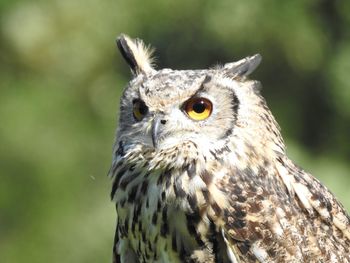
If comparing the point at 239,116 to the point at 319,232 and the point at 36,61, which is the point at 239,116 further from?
the point at 36,61

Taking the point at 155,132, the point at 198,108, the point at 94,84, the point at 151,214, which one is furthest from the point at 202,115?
the point at 94,84

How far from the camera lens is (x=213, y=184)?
530 centimetres

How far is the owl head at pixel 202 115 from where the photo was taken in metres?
5.35

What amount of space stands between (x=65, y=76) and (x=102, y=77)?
20.6 inches

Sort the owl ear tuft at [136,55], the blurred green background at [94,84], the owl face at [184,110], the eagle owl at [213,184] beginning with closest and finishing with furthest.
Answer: the eagle owl at [213,184] < the owl face at [184,110] < the owl ear tuft at [136,55] < the blurred green background at [94,84]

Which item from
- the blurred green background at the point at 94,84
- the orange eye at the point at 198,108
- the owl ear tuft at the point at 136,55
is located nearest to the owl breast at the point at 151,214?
the orange eye at the point at 198,108

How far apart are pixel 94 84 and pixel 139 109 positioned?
8917 mm

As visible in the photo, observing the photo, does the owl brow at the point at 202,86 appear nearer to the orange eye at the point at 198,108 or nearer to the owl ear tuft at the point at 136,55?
the orange eye at the point at 198,108

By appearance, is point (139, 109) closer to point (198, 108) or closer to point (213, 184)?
point (198, 108)

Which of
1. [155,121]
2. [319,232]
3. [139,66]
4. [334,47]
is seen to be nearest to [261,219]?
[319,232]

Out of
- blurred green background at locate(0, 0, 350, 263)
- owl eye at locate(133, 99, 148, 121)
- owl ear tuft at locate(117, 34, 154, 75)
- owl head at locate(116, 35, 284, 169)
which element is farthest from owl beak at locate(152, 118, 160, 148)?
blurred green background at locate(0, 0, 350, 263)

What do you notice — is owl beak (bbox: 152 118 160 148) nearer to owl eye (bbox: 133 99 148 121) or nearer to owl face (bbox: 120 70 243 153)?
owl face (bbox: 120 70 243 153)

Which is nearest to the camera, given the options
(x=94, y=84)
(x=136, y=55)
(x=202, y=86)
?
(x=202, y=86)

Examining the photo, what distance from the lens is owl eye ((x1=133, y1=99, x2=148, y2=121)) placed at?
5422mm
